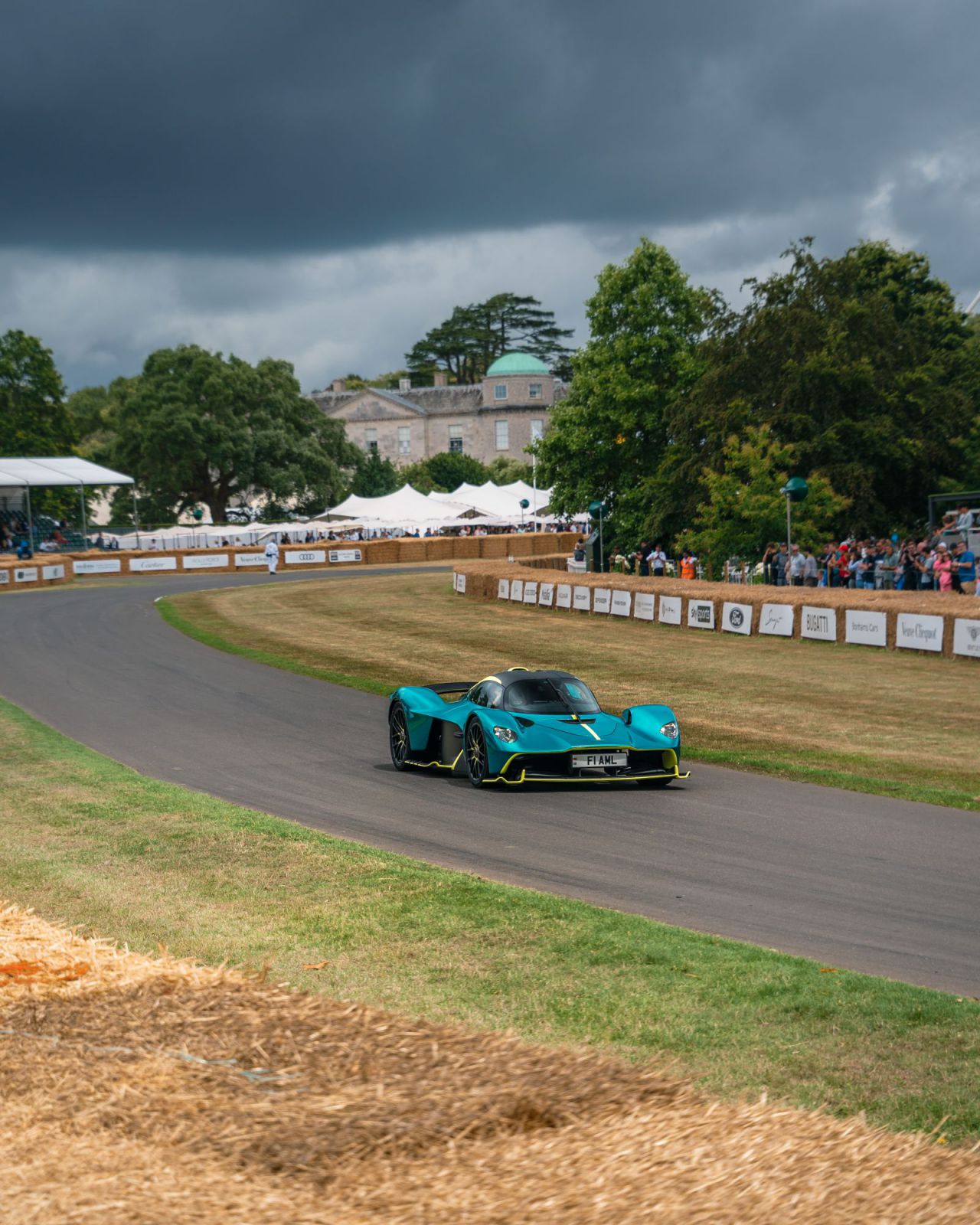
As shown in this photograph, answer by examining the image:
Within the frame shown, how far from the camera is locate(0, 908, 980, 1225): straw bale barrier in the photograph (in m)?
3.97

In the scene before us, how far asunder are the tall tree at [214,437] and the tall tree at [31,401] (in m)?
5.92

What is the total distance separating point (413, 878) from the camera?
37.6 ft

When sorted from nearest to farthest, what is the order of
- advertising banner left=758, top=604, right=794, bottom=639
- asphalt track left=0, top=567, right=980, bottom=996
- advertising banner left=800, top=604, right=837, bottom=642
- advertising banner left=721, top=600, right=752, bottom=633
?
asphalt track left=0, top=567, right=980, bottom=996, advertising banner left=800, top=604, right=837, bottom=642, advertising banner left=758, top=604, right=794, bottom=639, advertising banner left=721, top=600, right=752, bottom=633

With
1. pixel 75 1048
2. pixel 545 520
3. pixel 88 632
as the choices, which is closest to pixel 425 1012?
pixel 75 1048

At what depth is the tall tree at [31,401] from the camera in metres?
108

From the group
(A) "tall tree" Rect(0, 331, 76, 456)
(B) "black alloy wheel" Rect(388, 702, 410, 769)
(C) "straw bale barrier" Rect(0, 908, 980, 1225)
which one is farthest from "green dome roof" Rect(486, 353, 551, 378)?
(C) "straw bale barrier" Rect(0, 908, 980, 1225)

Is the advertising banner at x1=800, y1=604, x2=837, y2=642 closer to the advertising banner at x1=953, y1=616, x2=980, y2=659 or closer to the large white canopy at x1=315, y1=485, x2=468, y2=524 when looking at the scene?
the advertising banner at x1=953, y1=616, x2=980, y2=659

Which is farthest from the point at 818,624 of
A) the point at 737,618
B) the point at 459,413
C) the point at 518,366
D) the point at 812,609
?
the point at 459,413

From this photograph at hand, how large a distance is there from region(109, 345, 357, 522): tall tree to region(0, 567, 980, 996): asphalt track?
87326 mm

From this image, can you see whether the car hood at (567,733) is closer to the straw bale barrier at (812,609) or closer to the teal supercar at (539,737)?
the teal supercar at (539,737)

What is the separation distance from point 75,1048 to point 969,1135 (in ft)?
12.6

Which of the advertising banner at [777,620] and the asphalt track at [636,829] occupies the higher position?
the advertising banner at [777,620]

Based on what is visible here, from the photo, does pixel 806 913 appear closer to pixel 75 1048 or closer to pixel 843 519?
pixel 75 1048

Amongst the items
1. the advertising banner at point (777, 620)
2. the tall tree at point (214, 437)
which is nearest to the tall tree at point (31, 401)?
the tall tree at point (214, 437)
